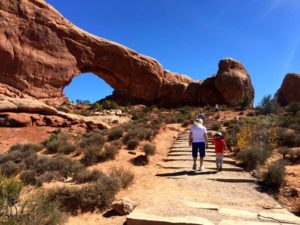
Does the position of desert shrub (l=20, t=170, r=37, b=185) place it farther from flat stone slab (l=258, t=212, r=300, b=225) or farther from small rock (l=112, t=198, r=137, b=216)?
flat stone slab (l=258, t=212, r=300, b=225)

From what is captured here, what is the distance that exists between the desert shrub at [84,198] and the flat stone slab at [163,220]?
4.94ft

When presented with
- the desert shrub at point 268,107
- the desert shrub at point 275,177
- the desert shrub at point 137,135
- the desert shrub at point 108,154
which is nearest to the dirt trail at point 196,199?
the desert shrub at point 275,177

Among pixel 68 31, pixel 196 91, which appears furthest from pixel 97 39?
pixel 196 91

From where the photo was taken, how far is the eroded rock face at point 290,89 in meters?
51.3

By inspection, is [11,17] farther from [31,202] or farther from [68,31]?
[31,202]

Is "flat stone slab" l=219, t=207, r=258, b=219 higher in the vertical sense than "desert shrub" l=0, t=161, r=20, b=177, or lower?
lower

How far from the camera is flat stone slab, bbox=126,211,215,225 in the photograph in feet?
16.5

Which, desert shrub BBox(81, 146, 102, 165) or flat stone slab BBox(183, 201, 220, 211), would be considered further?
desert shrub BBox(81, 146, 102, 165)

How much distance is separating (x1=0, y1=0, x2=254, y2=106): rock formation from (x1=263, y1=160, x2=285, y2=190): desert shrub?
24069 mm

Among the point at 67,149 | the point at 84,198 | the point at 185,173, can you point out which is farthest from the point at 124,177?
the point at 67,149

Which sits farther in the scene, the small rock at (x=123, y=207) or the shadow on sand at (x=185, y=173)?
the shadow on sand at (x=185, y=173)

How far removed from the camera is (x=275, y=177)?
7699mm

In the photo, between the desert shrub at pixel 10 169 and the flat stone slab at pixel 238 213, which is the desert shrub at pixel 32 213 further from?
the desert shrub at pixel 10 169

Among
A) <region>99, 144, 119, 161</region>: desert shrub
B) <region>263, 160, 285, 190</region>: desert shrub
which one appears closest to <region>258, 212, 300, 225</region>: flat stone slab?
<region>263, 160, 285, 190</region>: desert shrub
